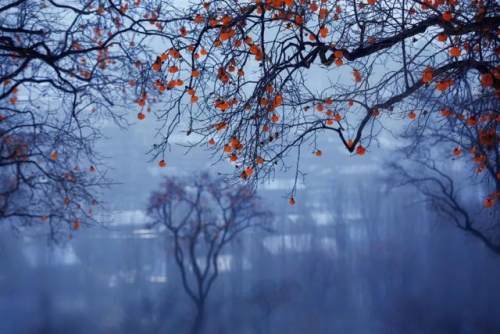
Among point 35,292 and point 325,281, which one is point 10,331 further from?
point 325,281

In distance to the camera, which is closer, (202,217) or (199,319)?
(199,319)

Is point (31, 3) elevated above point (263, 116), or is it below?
above

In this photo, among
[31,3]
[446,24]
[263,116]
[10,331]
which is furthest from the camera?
[10,331]

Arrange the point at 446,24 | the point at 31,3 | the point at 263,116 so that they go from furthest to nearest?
the point at 31,3, the point at 263,116, the point at 446,24

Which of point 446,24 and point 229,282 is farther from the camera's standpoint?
point 229,282

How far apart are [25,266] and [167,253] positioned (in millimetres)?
2154

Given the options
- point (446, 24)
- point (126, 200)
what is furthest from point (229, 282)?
point (446, 24)

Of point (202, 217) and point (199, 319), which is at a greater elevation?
point (202, 217)

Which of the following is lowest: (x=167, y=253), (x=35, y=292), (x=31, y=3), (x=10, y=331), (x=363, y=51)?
(x=10, y=331)

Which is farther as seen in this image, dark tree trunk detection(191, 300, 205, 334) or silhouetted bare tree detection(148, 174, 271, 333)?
silhouetted bare tree detection(148, 174, 271, 333)

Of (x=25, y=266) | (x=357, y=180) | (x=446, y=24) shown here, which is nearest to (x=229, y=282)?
(x=357, y=180)

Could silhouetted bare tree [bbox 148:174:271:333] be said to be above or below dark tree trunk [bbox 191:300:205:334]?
above

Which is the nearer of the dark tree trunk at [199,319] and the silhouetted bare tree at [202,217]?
the dark tree trunk at [199,319]

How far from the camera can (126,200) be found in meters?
7.97
